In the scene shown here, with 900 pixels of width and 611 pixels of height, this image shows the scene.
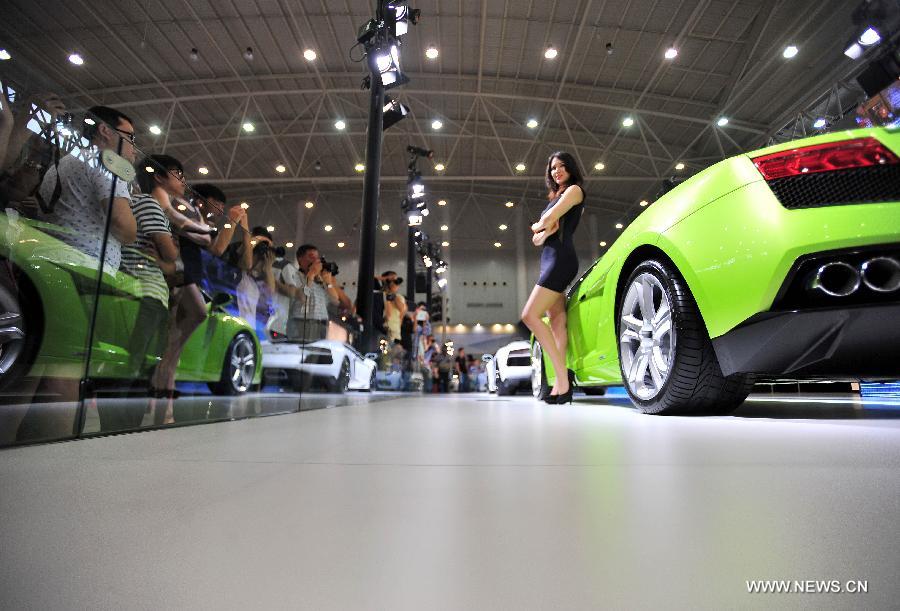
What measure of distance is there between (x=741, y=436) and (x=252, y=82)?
17520 millimetres

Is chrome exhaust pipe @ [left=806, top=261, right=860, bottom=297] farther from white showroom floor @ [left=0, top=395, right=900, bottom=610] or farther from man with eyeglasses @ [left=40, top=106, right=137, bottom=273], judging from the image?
man with eyeglasses @ [left=40, top=106, right=137, bottom=273]

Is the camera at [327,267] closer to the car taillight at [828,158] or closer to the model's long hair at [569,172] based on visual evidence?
the model's long hair at [569,172]

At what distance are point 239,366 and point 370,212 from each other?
17.5ft

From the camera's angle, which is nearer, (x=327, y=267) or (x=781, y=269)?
(x=781, y=269)

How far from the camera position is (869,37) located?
8.59 m

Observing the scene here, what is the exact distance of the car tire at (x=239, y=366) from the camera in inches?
97.6

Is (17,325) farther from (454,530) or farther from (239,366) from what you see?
(454,530)

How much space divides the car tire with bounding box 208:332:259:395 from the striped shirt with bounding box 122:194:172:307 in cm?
67

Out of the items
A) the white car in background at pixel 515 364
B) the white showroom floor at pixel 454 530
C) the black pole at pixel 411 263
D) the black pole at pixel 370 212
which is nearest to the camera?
the white showroom floor at pixel 454 530

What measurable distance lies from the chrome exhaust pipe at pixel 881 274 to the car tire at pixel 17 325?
2564 mm

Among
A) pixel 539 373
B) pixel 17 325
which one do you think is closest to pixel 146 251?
pixel 17 325

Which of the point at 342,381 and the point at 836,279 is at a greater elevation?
the point at 836,279

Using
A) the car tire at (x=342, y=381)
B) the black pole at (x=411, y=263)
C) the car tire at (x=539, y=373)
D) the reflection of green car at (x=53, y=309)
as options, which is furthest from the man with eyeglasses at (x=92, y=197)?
the black pole at (x=411, y=263)

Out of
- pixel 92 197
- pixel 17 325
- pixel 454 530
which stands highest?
pixel 92 197
